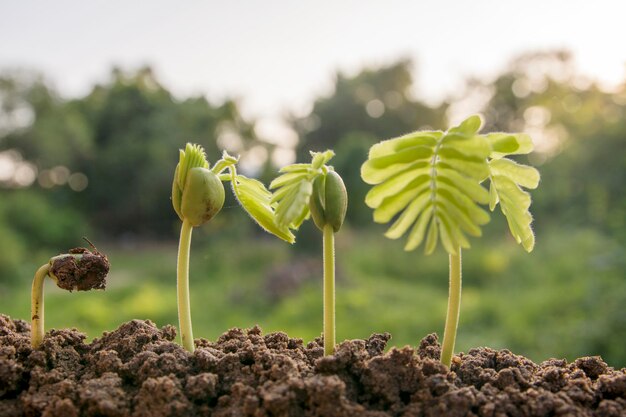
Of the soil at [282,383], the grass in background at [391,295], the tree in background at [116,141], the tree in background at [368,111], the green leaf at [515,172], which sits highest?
the tree in background at [368,111]

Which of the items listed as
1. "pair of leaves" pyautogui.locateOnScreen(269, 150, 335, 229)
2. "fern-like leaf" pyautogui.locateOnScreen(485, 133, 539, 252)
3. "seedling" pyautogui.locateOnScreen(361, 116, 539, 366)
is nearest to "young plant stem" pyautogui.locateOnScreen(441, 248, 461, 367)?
"seedling" pyautogui.locateOnScreen(361, 116, 539, 366)

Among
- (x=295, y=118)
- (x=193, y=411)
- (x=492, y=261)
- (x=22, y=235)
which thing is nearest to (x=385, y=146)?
(x=193, y=411)

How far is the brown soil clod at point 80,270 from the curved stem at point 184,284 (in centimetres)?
12

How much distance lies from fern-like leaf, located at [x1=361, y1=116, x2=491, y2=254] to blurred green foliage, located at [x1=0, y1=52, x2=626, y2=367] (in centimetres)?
401

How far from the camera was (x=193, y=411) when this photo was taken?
2.92ft

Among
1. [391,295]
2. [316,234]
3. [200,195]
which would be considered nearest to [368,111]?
[316,234]

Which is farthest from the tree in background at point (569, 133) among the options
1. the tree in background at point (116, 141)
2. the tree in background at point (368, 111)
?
the tree in background at point (116, 141)

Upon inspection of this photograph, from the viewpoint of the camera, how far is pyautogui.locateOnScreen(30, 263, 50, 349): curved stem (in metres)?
1.04

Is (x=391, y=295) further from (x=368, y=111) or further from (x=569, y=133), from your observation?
(x=368, y=111)

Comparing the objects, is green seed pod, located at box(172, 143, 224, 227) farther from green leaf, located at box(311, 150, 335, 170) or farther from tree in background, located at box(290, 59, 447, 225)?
tree in background, located at box(290, 59, 447, 225)

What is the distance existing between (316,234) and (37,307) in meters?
9.05

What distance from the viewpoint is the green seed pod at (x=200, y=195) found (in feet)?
3.27

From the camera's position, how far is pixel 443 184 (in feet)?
3.00

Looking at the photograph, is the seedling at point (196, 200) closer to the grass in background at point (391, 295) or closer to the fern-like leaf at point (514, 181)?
the fern-like leaf at point (514, 181)
